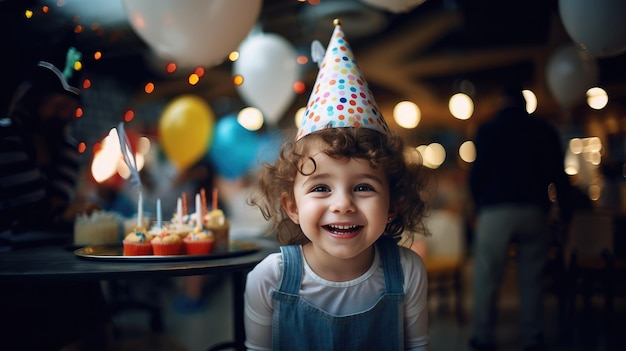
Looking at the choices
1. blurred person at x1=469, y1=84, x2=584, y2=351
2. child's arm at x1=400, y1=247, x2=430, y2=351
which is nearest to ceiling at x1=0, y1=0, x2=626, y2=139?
blurred person at x1=469, y1=84, x2=584, y2=351

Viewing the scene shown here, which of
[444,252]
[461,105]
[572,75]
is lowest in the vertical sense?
[444,252]

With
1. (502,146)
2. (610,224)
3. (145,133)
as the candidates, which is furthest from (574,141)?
(145,133)

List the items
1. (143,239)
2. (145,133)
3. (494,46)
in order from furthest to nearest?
1. (145,133)
2. (494,46)
3. (143,239)

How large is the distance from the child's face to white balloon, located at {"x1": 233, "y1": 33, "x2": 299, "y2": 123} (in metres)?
2.57

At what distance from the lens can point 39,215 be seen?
2061mm

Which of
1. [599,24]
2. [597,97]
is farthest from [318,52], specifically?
[597,97]

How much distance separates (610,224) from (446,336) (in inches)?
54.0

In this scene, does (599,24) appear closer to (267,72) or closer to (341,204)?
(341,204)

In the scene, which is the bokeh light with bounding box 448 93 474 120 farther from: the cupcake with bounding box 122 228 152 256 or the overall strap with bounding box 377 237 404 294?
the cupcake with bounding box 122 228 152 256

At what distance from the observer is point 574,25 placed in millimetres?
2266

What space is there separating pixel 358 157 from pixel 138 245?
0.83m

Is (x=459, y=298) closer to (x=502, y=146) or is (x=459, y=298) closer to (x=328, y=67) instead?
(x=502, y=146)

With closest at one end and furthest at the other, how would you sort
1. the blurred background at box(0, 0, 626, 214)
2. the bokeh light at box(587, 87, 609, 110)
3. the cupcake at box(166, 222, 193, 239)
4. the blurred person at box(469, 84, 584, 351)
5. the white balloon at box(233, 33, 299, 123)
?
the cupcake at box(166, 222, 193, 239) < the blurred background at box(0, 0, 626, 214) < the blurred person at box(469, 84, 584, 351) < the bokeh light at box(587, 87, 609, 110) < the white balloon at box(233, 33, 299, 123)

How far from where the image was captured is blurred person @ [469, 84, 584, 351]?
2.90 m
